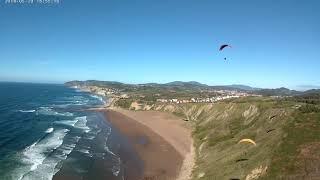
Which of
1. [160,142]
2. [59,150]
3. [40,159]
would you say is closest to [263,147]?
[160,142]

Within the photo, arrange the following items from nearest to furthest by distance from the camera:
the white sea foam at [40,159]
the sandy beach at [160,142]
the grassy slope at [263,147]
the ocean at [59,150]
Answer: the grassy slope at [263,147] < the white sea foam at [40,159] < the ocean at [59,150] < the sandy beach at [160,142]

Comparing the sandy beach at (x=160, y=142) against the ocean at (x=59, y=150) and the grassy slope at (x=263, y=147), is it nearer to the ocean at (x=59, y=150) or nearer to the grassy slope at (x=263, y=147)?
the grassy slope at (x=263, y=147)

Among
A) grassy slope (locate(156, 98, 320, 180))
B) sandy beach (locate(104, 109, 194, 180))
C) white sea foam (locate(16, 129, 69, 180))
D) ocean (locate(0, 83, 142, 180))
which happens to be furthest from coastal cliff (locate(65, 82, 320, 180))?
white sea foam (locate(16, 129, 69, 180))

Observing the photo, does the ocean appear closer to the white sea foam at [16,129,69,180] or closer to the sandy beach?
the white sea foam at [16,129,69,180]

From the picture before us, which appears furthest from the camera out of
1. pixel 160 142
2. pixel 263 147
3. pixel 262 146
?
pixel 160 142

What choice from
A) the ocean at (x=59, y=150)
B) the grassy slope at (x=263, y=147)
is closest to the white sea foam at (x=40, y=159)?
the ocean at (x=59, y=150)

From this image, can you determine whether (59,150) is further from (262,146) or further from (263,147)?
(263,147)
